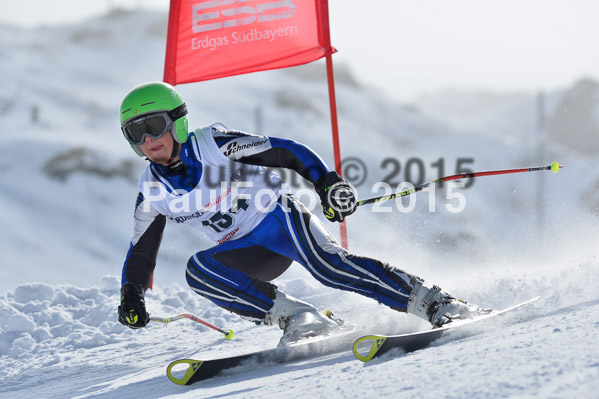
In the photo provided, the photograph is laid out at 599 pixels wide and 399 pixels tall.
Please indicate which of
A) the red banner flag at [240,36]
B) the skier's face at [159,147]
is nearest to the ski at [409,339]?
the skier's face at [159,147]

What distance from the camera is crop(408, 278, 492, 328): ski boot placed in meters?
3.21

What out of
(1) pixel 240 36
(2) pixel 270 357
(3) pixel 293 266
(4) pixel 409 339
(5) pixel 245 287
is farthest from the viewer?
(3) pixel 293 266

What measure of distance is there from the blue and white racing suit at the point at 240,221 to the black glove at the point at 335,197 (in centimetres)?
6

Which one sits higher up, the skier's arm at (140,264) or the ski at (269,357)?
the skier's arm at (140,264)

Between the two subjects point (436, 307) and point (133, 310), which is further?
point (133, 310)

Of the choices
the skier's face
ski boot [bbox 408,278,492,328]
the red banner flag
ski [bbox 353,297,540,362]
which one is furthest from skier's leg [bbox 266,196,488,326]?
the red banner flag

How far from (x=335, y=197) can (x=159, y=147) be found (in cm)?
93

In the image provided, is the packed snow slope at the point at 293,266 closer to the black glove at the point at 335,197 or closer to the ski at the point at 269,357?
the ski at the point at 269,357

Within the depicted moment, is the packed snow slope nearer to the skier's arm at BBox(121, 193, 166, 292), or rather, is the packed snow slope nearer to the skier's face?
the skier's arm at BBox(121, 193, 166, 292)

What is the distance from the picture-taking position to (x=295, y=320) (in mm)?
3418

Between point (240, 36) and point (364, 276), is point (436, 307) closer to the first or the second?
point (364, 276)

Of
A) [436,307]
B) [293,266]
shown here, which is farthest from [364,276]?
[293,266]

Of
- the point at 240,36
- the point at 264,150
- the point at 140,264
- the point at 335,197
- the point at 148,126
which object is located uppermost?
the point at 240,36

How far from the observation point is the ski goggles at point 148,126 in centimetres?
346
